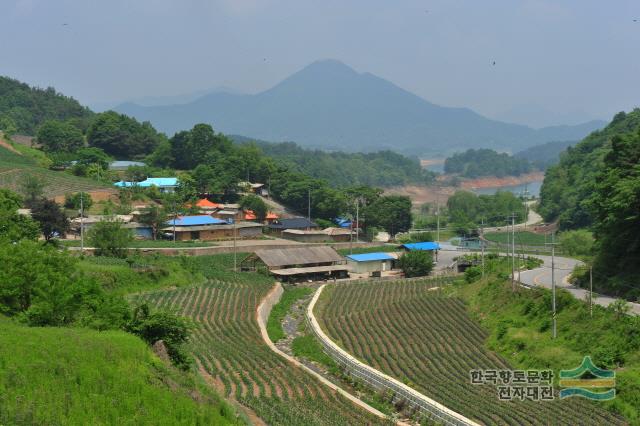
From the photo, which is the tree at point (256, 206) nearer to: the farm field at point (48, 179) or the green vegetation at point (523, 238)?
the farm field at point (48, 179)

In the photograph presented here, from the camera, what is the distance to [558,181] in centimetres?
9875

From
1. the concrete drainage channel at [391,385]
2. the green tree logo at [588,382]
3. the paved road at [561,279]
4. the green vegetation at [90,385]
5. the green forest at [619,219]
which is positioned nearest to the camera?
the green vegetation at [90,385]

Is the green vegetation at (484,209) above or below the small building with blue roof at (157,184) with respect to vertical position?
below

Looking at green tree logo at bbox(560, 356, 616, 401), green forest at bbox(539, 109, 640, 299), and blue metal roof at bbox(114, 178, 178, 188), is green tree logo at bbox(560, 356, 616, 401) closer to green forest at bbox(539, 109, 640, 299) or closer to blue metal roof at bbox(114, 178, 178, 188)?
green forest at bbox(539, 109, 640, 299)

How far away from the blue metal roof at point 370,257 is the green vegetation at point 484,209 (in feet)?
118

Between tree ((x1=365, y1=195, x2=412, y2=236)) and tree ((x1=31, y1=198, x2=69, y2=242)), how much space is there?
35079mm

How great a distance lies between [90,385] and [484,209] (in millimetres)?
95735

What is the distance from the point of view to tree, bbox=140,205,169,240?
61.9 m

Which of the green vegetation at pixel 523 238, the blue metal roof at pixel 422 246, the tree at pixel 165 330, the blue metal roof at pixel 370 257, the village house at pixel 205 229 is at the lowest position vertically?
the green vegetation at pixel 523 238

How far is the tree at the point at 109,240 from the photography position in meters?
48.8

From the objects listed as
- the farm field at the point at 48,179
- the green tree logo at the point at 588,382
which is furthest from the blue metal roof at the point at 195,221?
the green tree logo at the point at 588,382

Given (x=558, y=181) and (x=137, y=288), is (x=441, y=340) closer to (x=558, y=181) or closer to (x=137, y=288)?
(x=137, y=288)

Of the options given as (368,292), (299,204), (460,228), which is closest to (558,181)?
(460,228)

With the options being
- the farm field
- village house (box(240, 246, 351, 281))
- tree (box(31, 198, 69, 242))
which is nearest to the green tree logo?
village house (box(240, 246, 351, 281))
